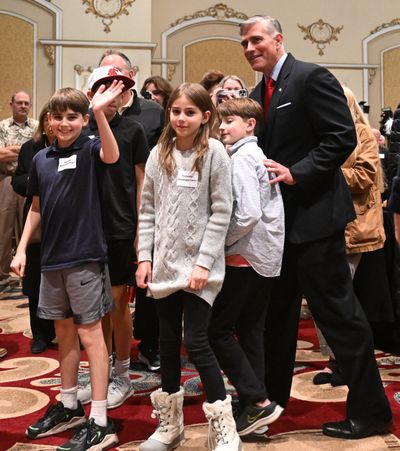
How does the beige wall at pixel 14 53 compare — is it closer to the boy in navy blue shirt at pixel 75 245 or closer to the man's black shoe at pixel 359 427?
the boy in navy blue shirt at pixel 75 245

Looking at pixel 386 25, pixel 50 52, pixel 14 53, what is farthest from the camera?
pixel 386 25

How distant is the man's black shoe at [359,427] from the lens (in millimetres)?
2162

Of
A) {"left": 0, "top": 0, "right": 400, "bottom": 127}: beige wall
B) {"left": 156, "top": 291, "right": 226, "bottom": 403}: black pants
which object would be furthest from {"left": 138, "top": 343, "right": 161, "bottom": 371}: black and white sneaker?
{"left": 0, "top": 0, "right": 400, "bottom": 127}: beige wall

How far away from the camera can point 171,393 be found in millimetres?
2064

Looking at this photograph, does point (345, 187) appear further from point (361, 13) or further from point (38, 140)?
point (361, 13)

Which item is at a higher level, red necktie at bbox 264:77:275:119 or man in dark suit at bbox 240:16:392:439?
red necktie at bbox 264:77:275:119

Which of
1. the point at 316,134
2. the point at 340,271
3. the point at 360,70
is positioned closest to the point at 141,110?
the point at 316,134

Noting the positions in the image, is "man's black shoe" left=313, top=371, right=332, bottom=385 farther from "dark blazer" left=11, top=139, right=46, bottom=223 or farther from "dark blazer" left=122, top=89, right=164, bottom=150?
"dark blazer" left=11, top=139, right=46, bottom=223

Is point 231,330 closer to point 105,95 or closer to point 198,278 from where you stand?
point 198,278

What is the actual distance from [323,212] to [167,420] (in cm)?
87

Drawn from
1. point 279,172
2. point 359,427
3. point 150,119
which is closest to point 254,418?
point 359,427

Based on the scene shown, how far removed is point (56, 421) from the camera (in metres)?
2.23

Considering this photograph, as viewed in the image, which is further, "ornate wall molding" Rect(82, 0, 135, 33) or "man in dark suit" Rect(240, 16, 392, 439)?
"ornate wall molding" Rect(82, 0, 135, 33)

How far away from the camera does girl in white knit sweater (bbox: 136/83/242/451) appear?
1.97m
